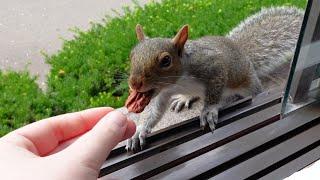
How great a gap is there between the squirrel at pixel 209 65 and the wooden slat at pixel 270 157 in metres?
0.12

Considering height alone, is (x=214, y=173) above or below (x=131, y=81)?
below

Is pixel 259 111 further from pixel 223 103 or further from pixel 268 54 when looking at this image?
pixel 268 54

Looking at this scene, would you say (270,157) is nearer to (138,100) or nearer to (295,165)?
(295,165)

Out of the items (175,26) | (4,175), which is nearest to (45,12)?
(175,26)

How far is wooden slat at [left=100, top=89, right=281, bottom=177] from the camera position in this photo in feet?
3.03

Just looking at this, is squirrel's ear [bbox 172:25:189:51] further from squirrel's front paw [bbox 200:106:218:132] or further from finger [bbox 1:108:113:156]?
finger [bbox 1:108:113:156]

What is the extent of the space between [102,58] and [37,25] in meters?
0.23

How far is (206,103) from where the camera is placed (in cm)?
127

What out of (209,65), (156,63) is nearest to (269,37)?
(209,65)

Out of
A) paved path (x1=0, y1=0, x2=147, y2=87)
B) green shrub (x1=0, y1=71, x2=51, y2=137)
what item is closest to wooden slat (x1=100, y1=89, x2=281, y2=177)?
green shrub (x1=0, y1=71, x2=51, y2=137)

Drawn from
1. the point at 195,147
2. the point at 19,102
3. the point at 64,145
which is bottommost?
the point at 19,102

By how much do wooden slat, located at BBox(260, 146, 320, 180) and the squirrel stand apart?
0.15 metres

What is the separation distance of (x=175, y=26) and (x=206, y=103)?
486mm

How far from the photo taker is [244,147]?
1.01m
